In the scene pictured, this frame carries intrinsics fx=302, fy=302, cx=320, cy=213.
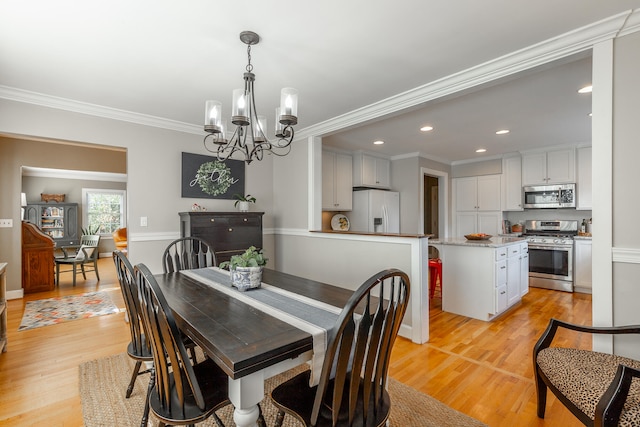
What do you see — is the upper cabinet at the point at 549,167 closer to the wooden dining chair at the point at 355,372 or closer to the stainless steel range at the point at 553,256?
the stainless steel range at the point at 553,256

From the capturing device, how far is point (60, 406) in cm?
189

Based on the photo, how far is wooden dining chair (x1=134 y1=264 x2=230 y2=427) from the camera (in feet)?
3.77

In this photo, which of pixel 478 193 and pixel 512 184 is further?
pixel 478 193

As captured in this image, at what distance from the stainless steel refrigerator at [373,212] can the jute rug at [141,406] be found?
327cm

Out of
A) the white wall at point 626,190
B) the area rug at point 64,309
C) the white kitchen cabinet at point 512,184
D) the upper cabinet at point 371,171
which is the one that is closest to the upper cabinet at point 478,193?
the white kitchen cabinet at point 512,184

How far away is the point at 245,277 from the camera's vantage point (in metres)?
1.89

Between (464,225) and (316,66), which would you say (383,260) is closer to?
(316,66)

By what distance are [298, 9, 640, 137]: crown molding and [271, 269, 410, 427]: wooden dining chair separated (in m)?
1.95

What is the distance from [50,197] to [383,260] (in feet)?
27.9

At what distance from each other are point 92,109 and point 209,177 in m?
1.35

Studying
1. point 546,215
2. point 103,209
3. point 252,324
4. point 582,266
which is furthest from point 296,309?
point 103,209

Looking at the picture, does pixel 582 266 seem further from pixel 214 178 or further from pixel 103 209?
pixel 103 209

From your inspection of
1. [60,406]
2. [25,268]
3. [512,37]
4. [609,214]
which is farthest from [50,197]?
[609,214]

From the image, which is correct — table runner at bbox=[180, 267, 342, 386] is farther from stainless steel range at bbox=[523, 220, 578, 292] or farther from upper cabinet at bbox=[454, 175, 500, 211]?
upper cabinet at bbox=[454, 175, 500, 211]
